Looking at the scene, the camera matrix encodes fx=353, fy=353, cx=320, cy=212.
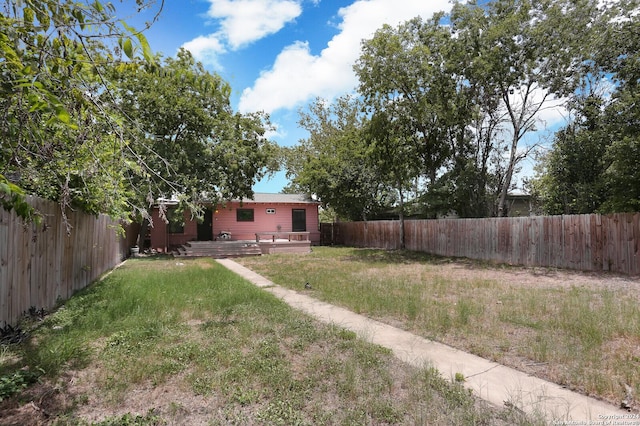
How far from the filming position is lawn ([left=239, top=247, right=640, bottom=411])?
11.6 ft

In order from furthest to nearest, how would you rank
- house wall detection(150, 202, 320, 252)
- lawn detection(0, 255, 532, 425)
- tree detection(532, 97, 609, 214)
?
1. house wall detection(150, 202, 320, 252)
2. tree detection(532, 97, 609, 214)
3. lawn detection(0, 255, 532, 425)

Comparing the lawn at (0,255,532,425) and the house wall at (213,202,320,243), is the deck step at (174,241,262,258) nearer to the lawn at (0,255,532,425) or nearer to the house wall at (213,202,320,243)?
the house wall at (213,202,320,243)

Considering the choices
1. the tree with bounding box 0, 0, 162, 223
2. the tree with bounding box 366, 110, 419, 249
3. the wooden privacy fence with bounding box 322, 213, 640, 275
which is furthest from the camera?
the tree with bounding box 366, 110, 419, 249

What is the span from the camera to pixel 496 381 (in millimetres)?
3291

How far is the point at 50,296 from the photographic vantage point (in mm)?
5707

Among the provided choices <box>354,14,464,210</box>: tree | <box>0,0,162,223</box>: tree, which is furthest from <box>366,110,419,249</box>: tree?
<box>0,0,162,223</box>: tree

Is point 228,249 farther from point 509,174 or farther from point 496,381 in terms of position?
point 496,381

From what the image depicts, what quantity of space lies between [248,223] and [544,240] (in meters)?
16.0

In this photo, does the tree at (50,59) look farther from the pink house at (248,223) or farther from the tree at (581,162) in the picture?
the pink house at (248,223)

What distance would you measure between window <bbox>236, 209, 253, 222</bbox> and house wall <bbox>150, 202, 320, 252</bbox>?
19 centimetres

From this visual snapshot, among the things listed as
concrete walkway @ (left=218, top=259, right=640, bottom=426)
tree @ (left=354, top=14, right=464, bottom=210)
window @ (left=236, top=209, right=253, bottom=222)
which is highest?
tree @ (left=354, top=14, right=464, bottom=210)

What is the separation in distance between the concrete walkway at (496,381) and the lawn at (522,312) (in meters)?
0.18

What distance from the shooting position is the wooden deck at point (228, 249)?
56.7 ft

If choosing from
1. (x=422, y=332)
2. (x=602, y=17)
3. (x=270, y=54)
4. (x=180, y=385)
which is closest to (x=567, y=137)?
(x=602, y=17)
